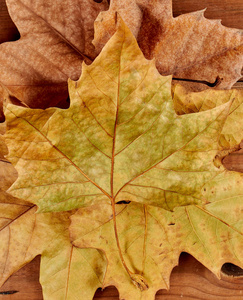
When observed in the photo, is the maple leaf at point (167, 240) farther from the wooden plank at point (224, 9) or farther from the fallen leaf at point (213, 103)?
the wooden plank at point (224, 9)

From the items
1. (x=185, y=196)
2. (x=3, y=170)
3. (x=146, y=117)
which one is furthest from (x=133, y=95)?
(x=3, y=170)

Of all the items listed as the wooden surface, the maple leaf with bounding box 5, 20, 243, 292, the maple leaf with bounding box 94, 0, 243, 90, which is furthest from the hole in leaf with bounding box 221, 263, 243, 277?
the maple leaf with bounding box 94, 0, 243, 90

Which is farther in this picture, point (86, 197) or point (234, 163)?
point (234, 163)

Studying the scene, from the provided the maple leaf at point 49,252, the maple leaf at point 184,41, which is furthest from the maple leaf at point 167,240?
the maple leaf at point 184,41

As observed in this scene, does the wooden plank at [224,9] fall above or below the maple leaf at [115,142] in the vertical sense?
above

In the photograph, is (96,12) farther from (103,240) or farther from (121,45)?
(103,240)

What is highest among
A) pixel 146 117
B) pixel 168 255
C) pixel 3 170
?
pixel 146 117

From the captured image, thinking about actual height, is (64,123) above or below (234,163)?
above
